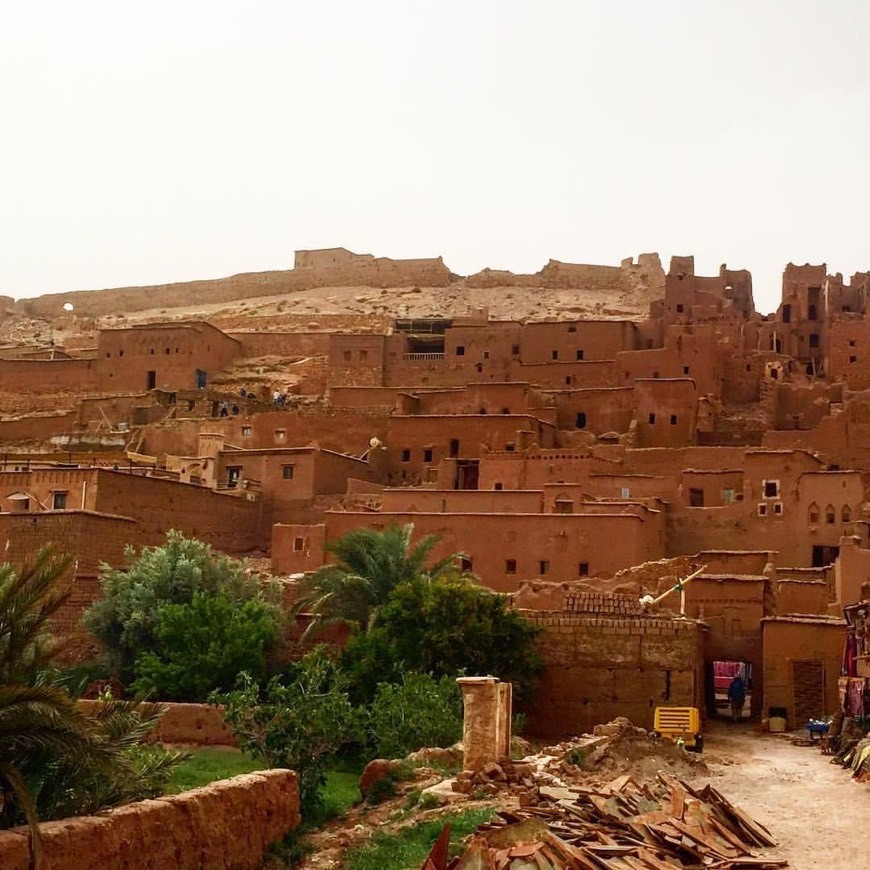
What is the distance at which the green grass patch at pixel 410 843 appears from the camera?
10414mm

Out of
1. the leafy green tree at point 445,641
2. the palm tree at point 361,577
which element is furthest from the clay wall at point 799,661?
the palm tree at point 361,577

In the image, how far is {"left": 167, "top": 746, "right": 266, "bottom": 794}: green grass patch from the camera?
15.8m

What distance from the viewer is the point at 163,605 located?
2164 cm

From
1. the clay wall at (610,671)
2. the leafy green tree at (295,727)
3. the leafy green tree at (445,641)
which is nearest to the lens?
the leafy green tree at (295,727)

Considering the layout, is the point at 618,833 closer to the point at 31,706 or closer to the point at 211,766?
the point at 31,706

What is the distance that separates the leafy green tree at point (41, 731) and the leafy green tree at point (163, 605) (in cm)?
1083

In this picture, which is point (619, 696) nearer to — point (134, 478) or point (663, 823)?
point (663, 823)

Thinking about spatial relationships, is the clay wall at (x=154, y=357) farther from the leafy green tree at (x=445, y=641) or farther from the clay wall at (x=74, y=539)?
the leafy green tree at (x=445, y=641)

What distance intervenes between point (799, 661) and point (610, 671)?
3017 mm

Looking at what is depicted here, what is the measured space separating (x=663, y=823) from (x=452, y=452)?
25233 millimetres

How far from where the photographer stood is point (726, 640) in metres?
21.3

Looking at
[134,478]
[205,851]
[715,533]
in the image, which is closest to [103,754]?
[205,851]

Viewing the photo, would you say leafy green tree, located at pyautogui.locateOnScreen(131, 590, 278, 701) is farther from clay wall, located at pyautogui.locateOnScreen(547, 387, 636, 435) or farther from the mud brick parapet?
clay wall, located at pyautogui.locateOnScreen(547, 387, 636, 435)

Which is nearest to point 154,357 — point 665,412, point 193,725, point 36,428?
point 36,428
